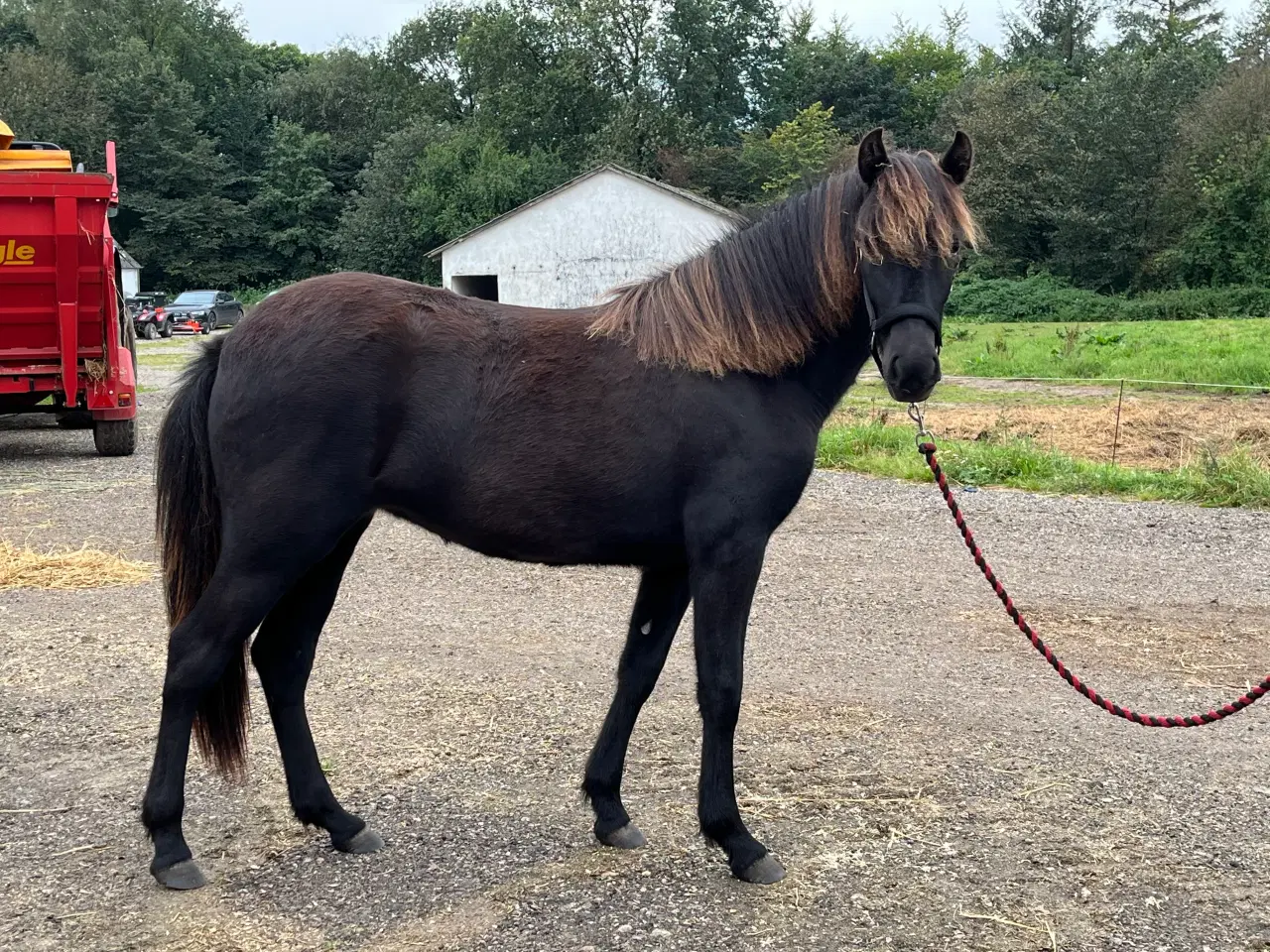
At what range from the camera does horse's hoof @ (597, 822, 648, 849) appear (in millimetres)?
3461

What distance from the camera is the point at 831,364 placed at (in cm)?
338

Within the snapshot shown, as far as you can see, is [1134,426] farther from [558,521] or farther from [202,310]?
[202,310]

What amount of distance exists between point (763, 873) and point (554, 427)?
148 cm

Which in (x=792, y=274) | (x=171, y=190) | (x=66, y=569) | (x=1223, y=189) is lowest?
(x=66, y=569)

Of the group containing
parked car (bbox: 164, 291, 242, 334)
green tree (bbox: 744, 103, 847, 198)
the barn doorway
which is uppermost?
green tree (bbox: 744, 103, 847, 198)

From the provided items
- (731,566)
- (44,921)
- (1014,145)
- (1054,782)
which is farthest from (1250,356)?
(1014,145)

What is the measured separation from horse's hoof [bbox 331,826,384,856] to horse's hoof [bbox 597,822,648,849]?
730mm

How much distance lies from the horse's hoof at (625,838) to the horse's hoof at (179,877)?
4.03ft

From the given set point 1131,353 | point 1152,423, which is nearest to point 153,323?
point 1131,353

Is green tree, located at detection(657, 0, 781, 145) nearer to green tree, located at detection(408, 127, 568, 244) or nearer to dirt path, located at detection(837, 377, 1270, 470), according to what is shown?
green tree, located at detection(408, 127, 568, 244)

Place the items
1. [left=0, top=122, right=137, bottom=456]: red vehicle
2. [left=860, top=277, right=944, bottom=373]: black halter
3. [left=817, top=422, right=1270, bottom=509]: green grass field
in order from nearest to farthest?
1. [left=860, top=277, right=944, bottom=373]: black halter
2. [left=817, top=422, right=1270, bottom=509]: green grass field
3. [left=0, top=122, right=137, bottom=456]: red vehicle

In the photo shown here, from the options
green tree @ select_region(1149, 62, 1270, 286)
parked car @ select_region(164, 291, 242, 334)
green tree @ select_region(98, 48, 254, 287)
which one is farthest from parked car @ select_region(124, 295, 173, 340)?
green tree @ select_region(1149, 62, 1270, 286)

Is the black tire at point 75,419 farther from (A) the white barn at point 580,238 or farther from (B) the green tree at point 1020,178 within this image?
(B) the green tree at point 1020,178

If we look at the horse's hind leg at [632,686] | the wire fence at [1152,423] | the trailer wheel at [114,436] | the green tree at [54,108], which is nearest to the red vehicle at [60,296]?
the trailer wheel at [114,436]
